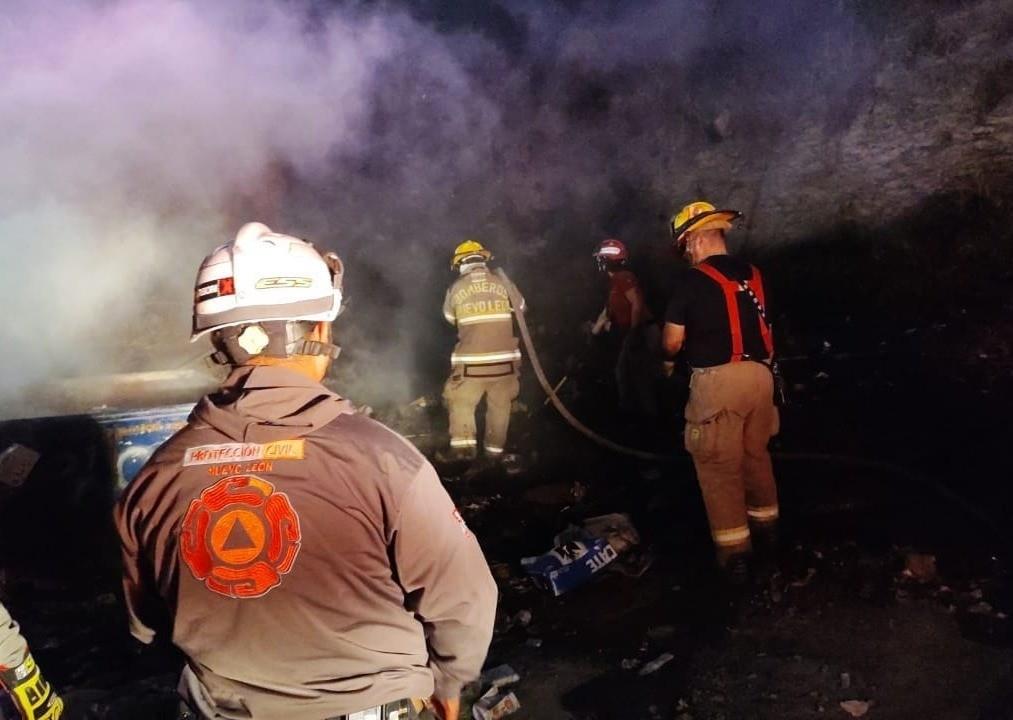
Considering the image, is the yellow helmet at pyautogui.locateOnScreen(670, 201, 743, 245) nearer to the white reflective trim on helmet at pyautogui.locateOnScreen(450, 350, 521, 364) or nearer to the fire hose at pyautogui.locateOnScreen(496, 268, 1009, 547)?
the fire hose at pyautogui.locateOnScreen(496, 268, 1009, 547)

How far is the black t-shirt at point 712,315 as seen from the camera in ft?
12.0

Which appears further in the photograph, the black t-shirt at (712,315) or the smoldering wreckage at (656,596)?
the black t-shirt at (712,315)

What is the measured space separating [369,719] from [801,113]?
854 cm

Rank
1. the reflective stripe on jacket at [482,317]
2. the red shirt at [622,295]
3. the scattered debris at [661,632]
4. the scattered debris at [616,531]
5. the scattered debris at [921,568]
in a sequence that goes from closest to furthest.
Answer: the scattered debris at [661,632], the scattered debris at [921,568], the scattered debris at [616,531], the reflective stripe on jacket at [482,317], the red shirt at [622,295]

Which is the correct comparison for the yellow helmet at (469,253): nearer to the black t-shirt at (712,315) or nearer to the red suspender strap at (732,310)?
the black t-shirt at (712,315)

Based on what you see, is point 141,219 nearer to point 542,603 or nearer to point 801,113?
point 542,603

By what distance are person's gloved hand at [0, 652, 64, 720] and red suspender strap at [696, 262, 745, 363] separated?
11.5 ft

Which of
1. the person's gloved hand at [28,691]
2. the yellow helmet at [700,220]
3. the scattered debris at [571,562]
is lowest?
the scattered debris at [571,562]

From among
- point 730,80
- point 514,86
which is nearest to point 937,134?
point 730,80

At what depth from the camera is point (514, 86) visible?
10164 millimetres

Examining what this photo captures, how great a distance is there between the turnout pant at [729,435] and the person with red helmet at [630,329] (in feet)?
9.97

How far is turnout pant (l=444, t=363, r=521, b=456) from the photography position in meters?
6.09

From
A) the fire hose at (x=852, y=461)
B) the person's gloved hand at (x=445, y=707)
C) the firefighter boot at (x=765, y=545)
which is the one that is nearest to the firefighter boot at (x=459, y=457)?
the fire hose at (x=852, y=461)

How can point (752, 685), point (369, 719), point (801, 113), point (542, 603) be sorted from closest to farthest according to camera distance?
point (369, 719)
point (752, 685)
point (542, 603)
point (801, 113)
